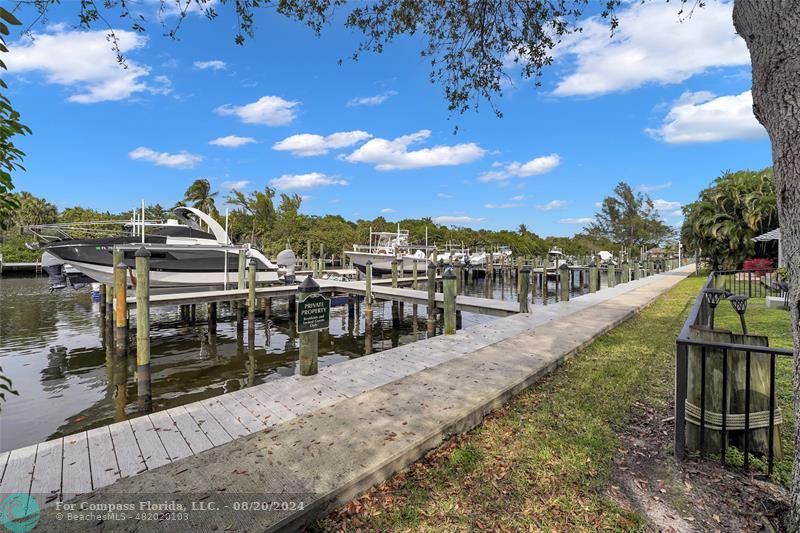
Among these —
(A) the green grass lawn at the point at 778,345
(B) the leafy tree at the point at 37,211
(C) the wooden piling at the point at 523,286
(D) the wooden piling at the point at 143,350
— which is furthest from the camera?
(B) the leafy tree at the point at 37,211

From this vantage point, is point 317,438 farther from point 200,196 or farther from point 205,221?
point 200,196

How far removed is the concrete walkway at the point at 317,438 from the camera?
7.95ft

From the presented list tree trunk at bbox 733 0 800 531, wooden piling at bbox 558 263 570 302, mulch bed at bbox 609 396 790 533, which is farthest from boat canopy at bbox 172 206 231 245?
tree trunk at bbox 733 0 800 531

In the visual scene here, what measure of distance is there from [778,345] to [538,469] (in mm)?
5629

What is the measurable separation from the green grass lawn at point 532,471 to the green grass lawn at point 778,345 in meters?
0.94

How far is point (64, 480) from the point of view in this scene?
2.75m

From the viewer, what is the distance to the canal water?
6957mm

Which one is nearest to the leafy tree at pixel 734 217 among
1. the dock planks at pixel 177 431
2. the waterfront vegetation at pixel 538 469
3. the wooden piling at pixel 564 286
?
the wooden piling at pixel 564 286

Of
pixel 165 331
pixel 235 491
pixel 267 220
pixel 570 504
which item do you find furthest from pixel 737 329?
pixel 267 220

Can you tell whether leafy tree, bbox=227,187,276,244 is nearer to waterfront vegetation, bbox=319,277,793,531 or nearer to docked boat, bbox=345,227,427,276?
docked boat, bbox=345,227,427,276

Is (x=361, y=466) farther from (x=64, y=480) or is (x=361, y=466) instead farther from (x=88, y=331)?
(x=88, y=331)

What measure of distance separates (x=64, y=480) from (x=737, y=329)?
1015 centimetres

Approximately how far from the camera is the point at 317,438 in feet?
10.9

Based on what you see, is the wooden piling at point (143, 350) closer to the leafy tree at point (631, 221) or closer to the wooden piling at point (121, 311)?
the wooden piling at point (121, 311)
